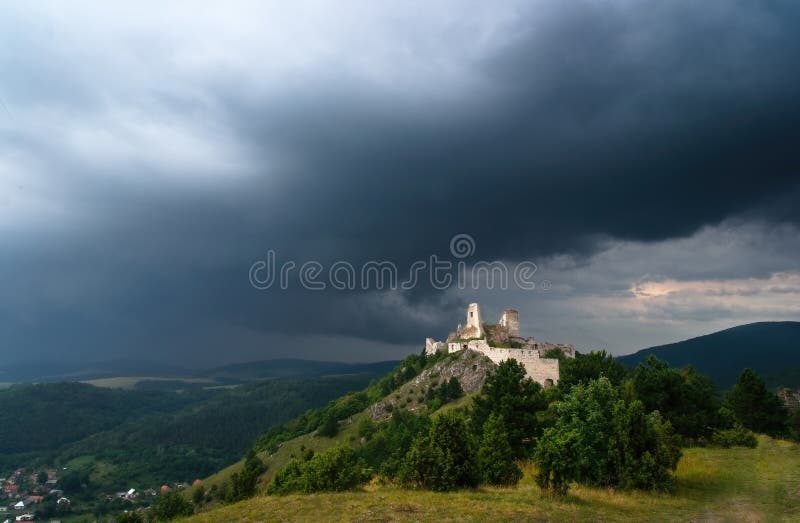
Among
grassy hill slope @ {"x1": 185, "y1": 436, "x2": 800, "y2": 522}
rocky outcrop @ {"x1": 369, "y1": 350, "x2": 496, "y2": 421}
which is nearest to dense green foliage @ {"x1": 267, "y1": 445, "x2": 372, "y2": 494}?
grassy hill slope @ {"x1": 185, "y1": 436, "x2": 800, "y2": 522}

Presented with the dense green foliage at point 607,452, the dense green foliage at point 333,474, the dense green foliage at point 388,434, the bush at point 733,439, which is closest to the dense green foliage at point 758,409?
the bush at point 733,439

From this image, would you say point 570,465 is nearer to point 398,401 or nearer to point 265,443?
point 398,401

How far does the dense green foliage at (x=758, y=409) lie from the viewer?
1908 inches

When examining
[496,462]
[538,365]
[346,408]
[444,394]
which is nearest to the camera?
[496,462]

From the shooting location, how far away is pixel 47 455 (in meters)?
194

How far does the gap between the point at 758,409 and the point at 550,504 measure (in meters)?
42.1

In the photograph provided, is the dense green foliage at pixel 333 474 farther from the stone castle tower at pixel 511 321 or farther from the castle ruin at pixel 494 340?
the stone castle tower at pixel 511 321

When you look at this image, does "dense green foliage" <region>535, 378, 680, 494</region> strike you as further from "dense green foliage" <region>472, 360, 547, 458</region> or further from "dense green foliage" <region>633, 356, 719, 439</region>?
"dense green foliage" <region>633, 356, 719, 439</region>

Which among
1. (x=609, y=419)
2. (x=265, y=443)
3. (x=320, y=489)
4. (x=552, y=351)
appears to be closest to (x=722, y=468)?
(x=609, y=419)

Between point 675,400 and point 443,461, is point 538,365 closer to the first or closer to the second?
point 675,400

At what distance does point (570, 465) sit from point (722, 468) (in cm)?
1230

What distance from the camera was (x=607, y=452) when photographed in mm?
23656

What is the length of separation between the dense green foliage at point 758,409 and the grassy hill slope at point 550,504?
85.6 feet

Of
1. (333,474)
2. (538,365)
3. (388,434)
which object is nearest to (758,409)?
(538,365)
